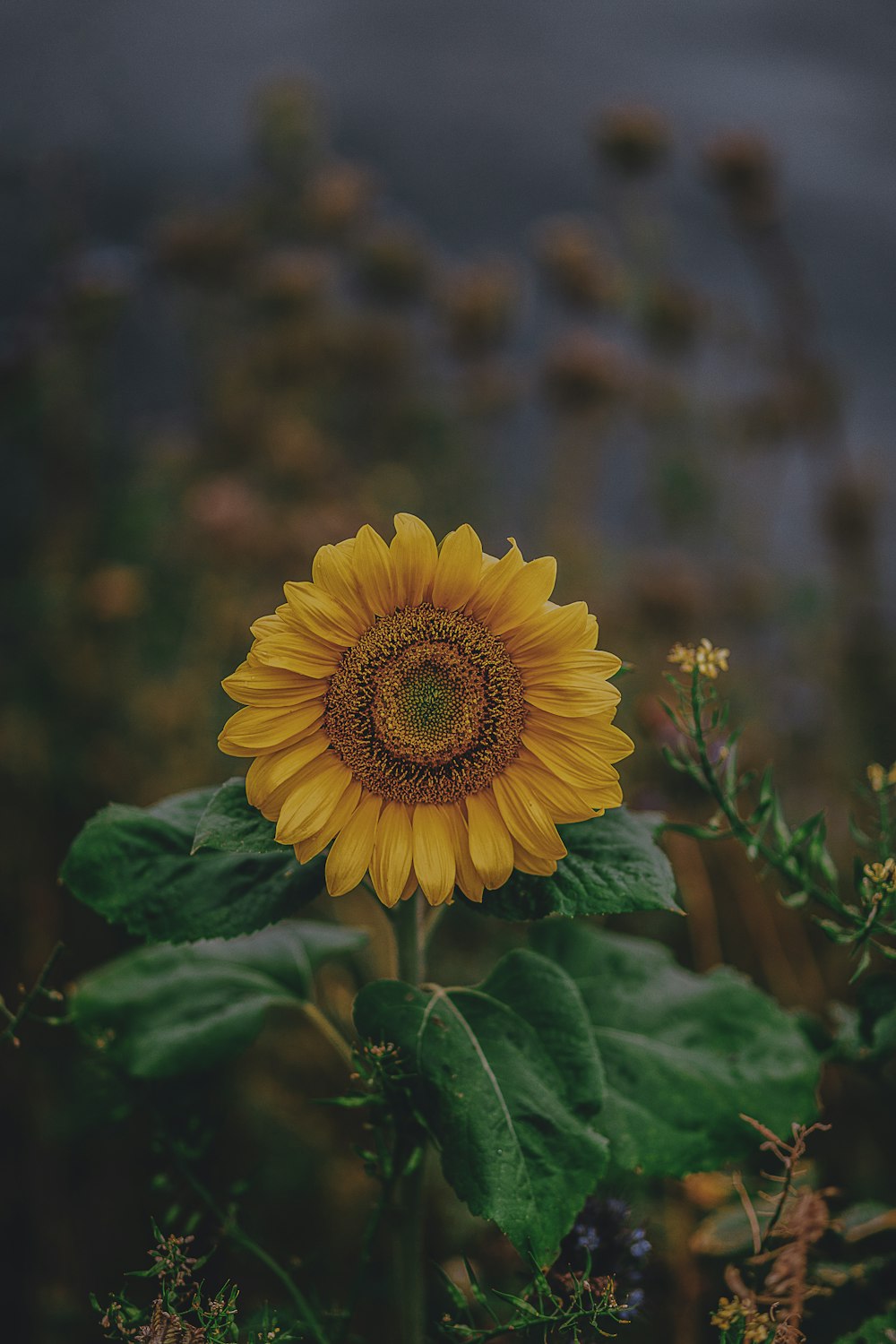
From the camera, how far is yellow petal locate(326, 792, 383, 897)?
0.49 meters

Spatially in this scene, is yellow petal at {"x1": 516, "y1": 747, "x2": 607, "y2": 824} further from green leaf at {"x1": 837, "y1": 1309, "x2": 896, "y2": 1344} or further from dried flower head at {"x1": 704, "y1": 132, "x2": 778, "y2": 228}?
dried flower head at {"x1": 704, "y1": 132, "x2": 778, "y2": 228}

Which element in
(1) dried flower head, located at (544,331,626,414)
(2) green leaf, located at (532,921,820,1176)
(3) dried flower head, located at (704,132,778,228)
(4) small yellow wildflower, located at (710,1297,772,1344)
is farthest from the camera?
(1) dried flower head, located at (544,331,626,414)

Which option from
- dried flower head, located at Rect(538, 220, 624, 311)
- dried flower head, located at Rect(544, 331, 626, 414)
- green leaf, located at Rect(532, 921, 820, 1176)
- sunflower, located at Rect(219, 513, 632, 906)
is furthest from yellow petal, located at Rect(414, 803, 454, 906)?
dried flower head, located at Rect(538, 220, 624, 311)

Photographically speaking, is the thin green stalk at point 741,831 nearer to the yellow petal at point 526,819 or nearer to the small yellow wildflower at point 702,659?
the small yellow wildflower at point 702,659

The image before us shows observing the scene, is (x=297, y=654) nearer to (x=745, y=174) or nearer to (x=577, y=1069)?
(x=577, y=1069)

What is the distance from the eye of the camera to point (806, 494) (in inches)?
104

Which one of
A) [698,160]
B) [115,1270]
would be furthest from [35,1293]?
[698,160]

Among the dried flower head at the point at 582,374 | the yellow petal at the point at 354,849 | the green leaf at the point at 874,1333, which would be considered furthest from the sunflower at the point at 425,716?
the dried flower head at the point at 582,374

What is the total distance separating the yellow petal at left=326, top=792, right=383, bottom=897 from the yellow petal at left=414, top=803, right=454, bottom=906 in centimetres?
2

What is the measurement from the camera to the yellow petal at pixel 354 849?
49 cm

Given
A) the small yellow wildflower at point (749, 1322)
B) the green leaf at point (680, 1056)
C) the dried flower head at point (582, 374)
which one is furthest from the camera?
the dried flower head at point (582, 374)

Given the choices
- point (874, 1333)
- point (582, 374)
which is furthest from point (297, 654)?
point (582, 374)

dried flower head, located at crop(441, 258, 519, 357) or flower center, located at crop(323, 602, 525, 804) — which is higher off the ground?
dried flower head, located at crop(441, 258, 519, 357)

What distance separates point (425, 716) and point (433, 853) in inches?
2.9
